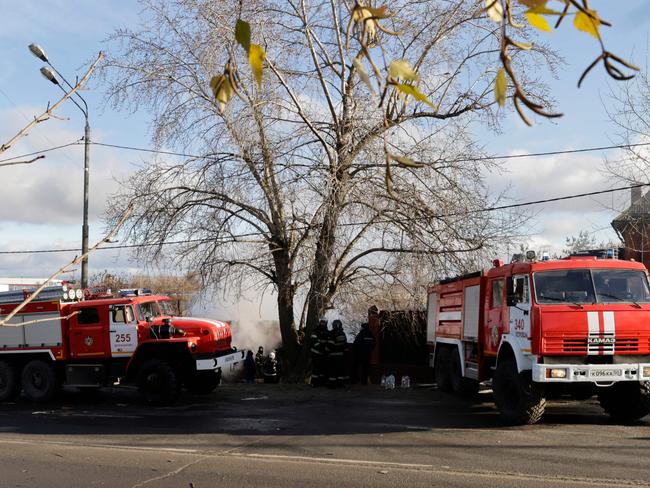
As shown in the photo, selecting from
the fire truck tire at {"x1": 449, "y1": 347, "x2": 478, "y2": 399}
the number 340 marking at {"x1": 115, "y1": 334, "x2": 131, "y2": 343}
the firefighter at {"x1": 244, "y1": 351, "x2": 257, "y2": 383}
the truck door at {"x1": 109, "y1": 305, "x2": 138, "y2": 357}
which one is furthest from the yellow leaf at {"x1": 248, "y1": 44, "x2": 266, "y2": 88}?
the firefighter at {"x1": 244, "y1": 351, "x2": 257, "y2": 383}

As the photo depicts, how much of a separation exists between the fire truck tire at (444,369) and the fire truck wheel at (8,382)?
9.08m

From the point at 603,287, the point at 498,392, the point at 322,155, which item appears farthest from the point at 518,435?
the point at 322,155

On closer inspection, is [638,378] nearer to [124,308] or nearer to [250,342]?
[124,308]

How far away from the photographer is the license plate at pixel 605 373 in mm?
9844

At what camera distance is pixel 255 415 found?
12.3 meters

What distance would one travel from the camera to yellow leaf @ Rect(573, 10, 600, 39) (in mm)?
1713

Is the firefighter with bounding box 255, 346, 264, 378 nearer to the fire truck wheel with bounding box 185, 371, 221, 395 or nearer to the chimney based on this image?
the fire truck wheel with bounding box 185, 371, 221, 395

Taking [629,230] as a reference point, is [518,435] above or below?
below

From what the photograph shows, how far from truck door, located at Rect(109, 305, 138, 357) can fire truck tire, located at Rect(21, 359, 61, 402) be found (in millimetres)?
1544

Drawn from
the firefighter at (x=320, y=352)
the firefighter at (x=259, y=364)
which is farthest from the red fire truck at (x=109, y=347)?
the firefighter at (x=259, y=364)

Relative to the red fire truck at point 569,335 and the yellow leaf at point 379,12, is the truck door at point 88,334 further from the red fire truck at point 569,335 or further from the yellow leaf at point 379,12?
the yellow leaf at point 379,12

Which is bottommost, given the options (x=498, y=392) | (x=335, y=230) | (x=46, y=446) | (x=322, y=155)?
(x=46, y=446)

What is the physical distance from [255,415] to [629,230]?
1271 cm

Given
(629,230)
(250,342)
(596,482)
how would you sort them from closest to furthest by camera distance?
(596,482) → (629,230) → (250,342)
